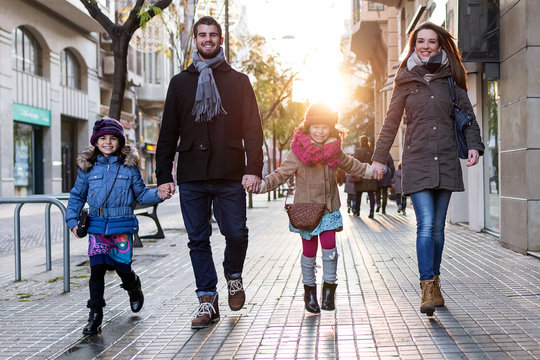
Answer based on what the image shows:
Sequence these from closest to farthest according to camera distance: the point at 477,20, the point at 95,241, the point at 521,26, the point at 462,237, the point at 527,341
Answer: the point at 527,341, the point at 95,241, the point at 521,26, the point at 477,20, the point at 462,237

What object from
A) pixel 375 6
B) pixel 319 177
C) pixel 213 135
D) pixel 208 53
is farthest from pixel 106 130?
pixel 375 6

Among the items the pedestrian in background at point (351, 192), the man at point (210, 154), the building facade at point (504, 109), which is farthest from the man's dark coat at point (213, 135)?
the pedestrian in background at point (351, 192)

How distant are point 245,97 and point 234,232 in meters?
0.97

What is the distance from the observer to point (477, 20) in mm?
10398

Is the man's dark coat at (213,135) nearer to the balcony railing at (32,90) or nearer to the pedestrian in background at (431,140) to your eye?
the pedestrian in background at (431,140)

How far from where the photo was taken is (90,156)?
4996 mm

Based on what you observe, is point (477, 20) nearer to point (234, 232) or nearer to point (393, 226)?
point (393, 226)

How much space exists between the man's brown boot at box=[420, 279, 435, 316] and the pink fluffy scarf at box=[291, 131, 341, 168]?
3.55 feet

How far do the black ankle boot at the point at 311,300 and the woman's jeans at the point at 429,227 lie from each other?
0.79 meters

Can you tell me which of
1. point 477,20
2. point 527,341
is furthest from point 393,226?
point 527,341

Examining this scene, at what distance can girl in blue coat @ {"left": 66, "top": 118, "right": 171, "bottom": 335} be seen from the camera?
4.93m

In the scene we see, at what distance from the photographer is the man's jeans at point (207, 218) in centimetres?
500

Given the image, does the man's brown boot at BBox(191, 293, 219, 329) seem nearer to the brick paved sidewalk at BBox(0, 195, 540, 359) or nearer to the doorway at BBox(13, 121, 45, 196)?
the brick paved sidewalk at BBox(0, 195, 540, 359)

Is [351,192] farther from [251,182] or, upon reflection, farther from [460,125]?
[251,182]
